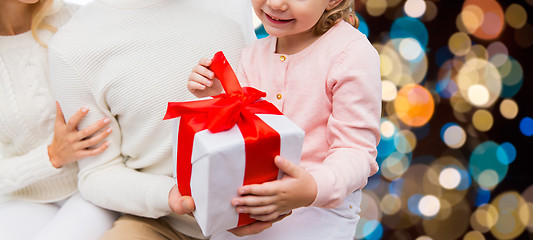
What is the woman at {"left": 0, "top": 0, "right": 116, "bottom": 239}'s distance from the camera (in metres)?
0.99

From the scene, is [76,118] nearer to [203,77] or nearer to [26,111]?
[26,111]

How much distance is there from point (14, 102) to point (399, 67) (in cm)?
134

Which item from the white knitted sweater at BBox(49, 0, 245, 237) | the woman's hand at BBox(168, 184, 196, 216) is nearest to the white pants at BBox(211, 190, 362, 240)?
the woman's hand at BBox(168, 184, 196, 216)

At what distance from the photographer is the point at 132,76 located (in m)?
0.95

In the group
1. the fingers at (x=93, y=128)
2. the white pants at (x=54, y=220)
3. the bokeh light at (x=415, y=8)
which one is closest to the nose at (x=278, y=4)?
the fingers at (x=93, y=128)

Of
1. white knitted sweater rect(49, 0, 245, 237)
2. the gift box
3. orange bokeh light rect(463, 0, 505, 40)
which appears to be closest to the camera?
the gift box

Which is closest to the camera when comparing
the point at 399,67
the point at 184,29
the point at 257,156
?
the point at 257,156

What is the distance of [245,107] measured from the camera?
0.68 m

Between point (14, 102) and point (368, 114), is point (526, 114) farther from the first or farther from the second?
point (14, 102)

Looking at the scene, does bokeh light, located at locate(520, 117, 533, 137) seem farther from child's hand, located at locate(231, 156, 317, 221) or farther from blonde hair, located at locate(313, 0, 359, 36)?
child's hand, located at locate(231, 156, 317, 221)

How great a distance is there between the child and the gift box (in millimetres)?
71

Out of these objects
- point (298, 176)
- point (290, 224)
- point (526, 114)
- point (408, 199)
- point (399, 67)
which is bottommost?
point (408, 199)

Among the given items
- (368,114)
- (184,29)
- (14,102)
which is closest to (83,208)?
(14,102)

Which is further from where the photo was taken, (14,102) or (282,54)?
(14,102)
